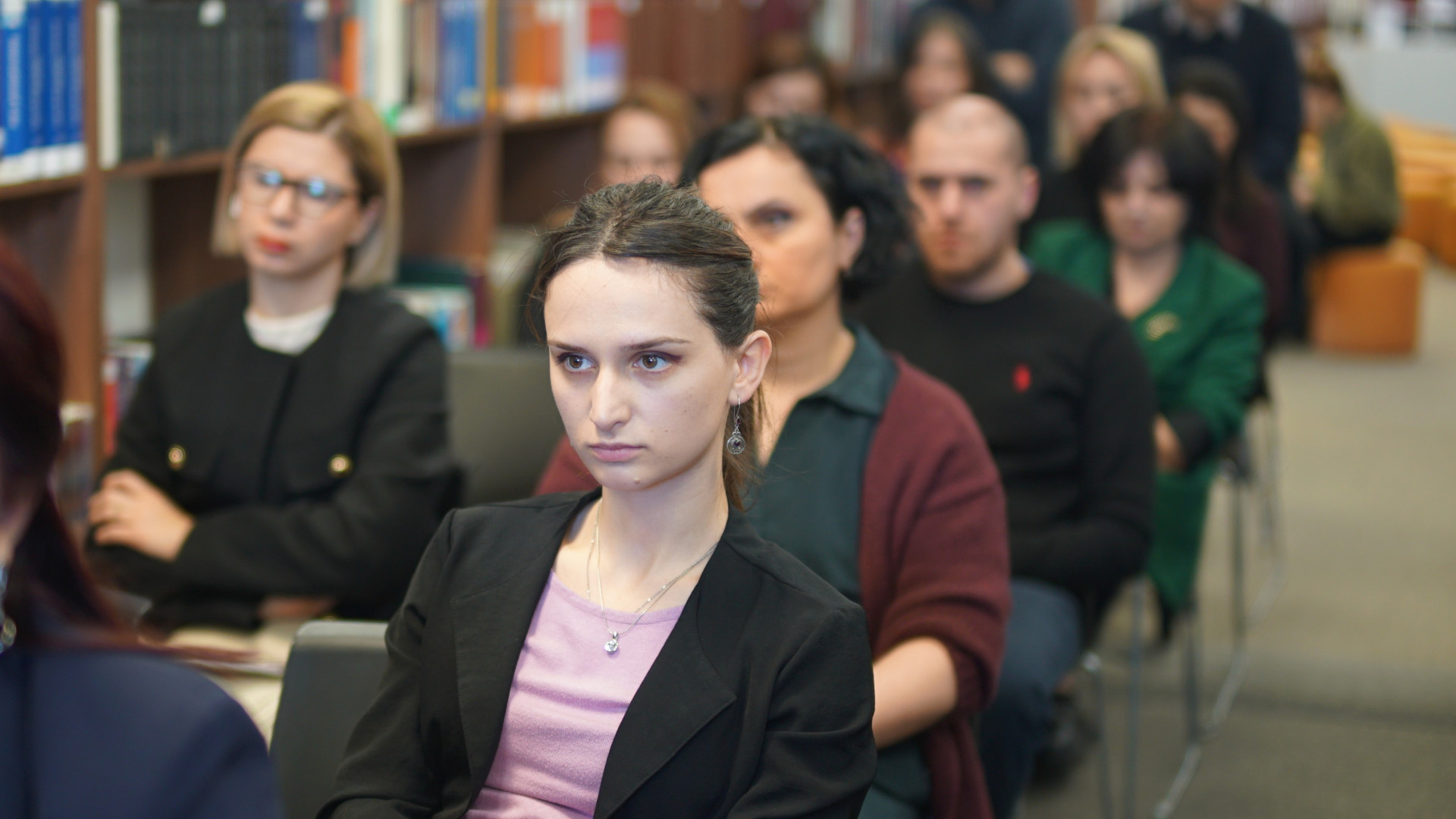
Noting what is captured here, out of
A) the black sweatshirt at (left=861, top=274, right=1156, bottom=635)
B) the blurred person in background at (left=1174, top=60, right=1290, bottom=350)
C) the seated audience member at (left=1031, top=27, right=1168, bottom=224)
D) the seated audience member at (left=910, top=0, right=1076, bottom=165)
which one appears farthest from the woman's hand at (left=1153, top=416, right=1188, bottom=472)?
the seated audience member at (left=910, top=0, right=1076, bottom=165)

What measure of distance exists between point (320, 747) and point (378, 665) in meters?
0.10

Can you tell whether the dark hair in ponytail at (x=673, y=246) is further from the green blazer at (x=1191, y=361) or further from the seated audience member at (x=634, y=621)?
the green blazer at (x=1191, y=361)

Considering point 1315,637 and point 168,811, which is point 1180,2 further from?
point 168,811

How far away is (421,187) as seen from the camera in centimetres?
376

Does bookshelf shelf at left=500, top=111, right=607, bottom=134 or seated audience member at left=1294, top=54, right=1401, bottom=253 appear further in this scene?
seated audience member at left=1294, top=54, right=1401, bottom=253

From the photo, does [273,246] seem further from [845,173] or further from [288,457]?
[845,173]

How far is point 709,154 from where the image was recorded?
2078mm

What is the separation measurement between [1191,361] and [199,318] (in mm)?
1891

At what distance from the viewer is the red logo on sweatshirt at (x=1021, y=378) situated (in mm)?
2402

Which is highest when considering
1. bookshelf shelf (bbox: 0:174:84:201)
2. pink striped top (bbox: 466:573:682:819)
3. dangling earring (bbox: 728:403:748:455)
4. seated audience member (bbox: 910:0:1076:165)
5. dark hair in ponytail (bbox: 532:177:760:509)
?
seated audience member (bbox: 910:0:1076:165)

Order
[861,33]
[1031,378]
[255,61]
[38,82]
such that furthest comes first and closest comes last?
1. [861,33]
2. [255,61]
3. [1031,378]
4. [38,82]

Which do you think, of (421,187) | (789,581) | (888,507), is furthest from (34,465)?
(421,187)

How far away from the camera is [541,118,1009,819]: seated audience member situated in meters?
1.69

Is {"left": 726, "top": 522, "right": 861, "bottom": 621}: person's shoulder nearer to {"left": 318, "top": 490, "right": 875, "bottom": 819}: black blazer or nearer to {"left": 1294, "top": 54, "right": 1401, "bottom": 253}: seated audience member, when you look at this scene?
{"left": 318, "top": 490, "right": 875, "bottom": 819}: black blazer
